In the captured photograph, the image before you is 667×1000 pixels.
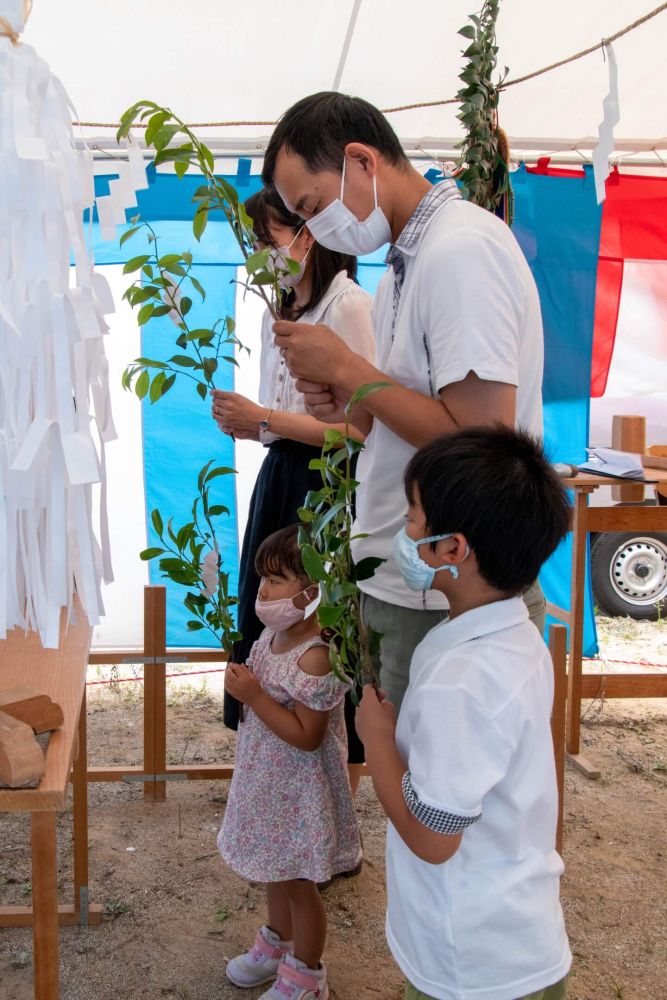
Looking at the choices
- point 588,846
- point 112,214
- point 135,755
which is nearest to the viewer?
point 112,214

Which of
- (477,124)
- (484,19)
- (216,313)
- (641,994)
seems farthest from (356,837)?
(216,313)

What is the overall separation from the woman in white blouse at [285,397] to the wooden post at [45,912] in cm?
103

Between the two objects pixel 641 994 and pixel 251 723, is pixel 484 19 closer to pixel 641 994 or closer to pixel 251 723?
pixel 251 723

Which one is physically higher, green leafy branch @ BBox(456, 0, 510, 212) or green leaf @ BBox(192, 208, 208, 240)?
green leafy branch @ BBox(456, 0, 510, 212)

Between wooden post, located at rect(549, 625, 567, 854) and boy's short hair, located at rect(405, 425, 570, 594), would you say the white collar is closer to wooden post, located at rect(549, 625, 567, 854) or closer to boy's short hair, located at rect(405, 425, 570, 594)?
boy's short hair, located at rect(405, 425, 570, 594)

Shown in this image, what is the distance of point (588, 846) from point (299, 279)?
1700 millimetres

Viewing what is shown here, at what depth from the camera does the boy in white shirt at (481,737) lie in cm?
114

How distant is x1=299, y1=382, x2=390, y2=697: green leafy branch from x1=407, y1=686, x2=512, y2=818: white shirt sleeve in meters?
0.20

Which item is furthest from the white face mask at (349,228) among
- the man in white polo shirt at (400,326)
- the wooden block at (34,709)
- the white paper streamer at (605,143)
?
the wooden block at (34,709)

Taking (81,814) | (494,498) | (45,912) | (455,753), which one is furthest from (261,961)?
(494,498)

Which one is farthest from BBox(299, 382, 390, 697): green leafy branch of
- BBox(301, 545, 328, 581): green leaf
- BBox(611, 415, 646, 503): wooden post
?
BBox(611, 415, 646, 503): wooden post

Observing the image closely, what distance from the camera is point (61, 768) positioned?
115 centimetres

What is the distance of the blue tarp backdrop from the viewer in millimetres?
3668

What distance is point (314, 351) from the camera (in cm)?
138
